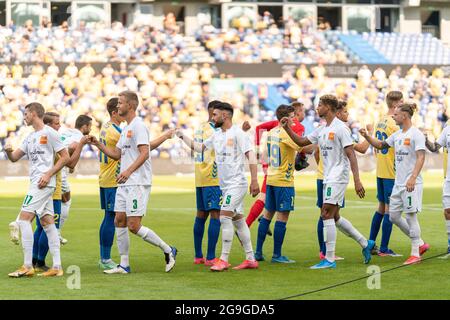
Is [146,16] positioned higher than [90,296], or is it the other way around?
[146,16]

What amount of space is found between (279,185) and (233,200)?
1341mm

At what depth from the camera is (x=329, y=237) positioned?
13.5m

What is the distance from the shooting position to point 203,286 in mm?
11984

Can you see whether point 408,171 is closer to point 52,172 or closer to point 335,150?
point 335,150

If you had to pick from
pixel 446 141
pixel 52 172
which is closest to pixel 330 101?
pixel 446 141

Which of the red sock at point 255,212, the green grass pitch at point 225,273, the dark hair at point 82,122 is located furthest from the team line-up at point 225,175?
the red sock at point 255,212

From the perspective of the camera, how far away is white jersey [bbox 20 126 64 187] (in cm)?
1295

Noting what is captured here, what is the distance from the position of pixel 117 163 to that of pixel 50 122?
1172 mm

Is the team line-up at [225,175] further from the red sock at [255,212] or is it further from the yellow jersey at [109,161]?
the red sock at [255,212]

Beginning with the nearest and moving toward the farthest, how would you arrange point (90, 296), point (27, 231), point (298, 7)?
1. point (90, 296)
2. point (27, 231)
3. point (298, 7)

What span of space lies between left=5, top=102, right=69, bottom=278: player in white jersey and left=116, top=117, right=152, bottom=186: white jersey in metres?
0.73

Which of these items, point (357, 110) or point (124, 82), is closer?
point (124, 82)
